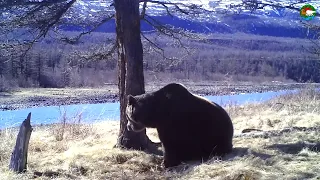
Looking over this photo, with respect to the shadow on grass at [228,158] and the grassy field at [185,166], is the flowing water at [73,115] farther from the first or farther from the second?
the shadow on grass at [228,158]

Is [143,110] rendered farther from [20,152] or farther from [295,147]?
[295,147]

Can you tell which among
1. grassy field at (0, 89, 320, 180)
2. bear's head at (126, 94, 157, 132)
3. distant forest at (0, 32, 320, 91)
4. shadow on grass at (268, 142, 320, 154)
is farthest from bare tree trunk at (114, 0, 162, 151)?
distant forest at (0, 32, 320, 91)

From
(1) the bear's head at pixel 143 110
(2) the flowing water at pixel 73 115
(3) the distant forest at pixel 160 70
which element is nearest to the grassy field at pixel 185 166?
(1) the bear's head at pixel 143 110

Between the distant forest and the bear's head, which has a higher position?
the bear's head

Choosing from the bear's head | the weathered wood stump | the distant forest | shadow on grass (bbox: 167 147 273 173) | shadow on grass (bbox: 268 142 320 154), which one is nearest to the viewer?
the weathered wood stump

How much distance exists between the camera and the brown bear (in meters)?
7.11

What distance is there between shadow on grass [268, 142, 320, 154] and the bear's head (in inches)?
88.7

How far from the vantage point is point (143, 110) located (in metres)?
7.24

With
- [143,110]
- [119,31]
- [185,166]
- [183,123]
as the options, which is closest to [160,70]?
[119,31]

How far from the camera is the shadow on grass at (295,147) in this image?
23.1ft

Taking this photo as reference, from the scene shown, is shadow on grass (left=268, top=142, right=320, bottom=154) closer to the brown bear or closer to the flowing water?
the brown bear

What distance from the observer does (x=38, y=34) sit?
905cm

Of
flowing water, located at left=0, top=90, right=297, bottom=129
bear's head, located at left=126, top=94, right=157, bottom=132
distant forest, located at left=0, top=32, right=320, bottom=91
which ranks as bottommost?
distant forest, located at left=0, top=32, right=320, bottom=91

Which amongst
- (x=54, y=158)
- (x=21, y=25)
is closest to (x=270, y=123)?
(x=54, y=158)
